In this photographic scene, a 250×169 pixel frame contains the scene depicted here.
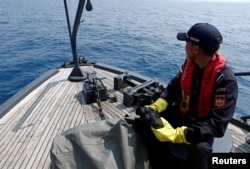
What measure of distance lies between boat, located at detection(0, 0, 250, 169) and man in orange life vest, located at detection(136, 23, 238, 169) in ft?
1.51

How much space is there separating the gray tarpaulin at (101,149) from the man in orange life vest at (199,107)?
0.19 metres

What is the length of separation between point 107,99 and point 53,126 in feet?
4.81

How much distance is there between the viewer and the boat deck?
3.88 metres

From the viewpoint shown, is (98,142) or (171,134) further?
(98,142)

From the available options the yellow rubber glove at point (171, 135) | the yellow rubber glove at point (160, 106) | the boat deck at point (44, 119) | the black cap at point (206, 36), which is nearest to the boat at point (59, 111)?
the boat deck at point (44, 119)

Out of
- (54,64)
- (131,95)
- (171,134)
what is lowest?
(54,64)

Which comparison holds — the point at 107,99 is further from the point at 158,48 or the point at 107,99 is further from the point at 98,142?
the point at 158,48

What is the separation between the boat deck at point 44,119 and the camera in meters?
3.88

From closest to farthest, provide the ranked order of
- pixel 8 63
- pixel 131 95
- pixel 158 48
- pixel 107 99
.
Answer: pixel 131 95
pixel 107 99
pixel 8 63
pixel 158 48

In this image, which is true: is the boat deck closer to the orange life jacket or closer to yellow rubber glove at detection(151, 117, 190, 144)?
the orange life jacket

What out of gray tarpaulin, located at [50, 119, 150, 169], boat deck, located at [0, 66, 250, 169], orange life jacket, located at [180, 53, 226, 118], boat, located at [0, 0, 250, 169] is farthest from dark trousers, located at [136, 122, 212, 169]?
boat deck, located at [0, 66, 250, 169]

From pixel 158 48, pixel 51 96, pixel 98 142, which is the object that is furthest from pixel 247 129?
pixel 158 48

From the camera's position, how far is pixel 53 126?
469 cm

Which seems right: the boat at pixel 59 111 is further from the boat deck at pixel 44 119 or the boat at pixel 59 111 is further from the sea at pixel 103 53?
the sea at pixel 103 53
